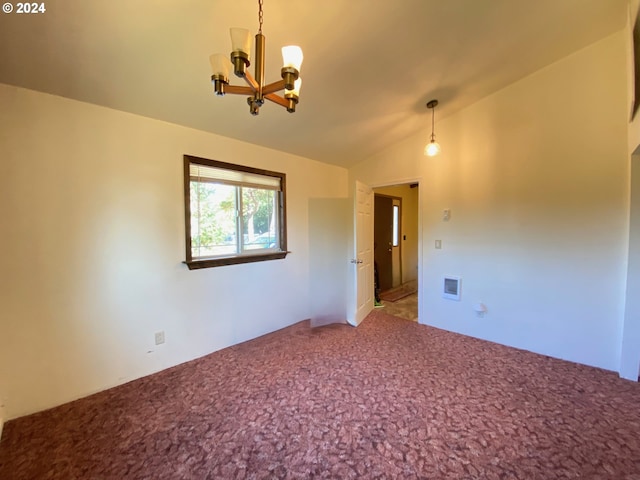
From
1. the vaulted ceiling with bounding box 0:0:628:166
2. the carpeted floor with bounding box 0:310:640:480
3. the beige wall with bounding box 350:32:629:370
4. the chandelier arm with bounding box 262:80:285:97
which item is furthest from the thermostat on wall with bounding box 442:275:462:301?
the chandelier arm with bounding box 262:80:285:97

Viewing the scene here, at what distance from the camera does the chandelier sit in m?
1.15

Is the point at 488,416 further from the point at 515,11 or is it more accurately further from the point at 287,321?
the point at 515,11

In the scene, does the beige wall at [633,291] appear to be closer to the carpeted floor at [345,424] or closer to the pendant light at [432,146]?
the carpeted floor at [345,424]

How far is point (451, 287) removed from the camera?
3.42m

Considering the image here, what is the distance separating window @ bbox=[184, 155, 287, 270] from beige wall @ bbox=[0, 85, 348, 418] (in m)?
0.11

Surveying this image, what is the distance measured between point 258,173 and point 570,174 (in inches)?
132

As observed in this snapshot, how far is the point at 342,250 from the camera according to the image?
428 centimetres

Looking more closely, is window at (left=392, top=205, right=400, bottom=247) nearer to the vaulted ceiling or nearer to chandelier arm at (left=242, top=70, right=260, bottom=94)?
the vaulted ceiling

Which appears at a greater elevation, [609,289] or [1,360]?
[609,289]

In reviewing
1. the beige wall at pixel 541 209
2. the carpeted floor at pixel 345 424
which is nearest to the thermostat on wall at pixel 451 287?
the beige wall at pixel 541 209

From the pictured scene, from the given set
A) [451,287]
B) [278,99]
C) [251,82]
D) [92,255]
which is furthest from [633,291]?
[92,255]

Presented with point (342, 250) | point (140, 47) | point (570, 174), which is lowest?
point (342, 250)

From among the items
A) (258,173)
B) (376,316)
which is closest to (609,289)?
(376,316)

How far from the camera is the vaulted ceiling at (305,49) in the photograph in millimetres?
1492
